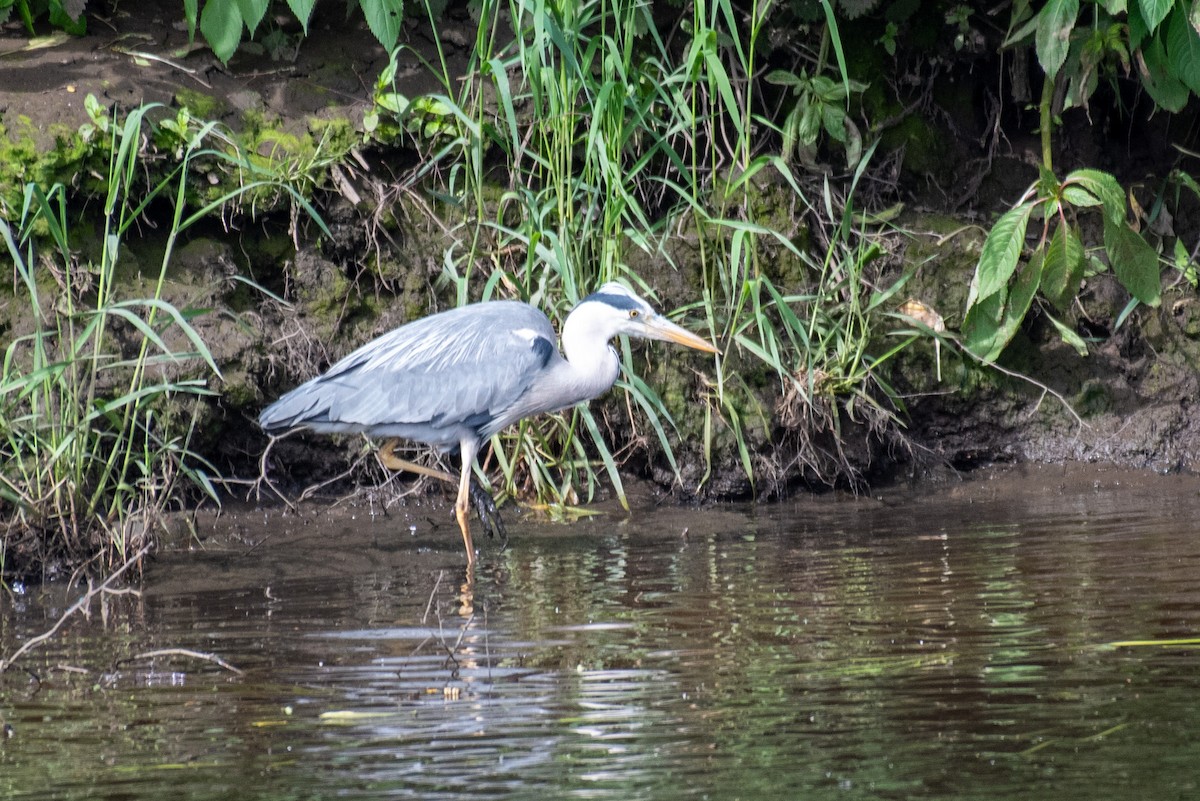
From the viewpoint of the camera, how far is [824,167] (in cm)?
786

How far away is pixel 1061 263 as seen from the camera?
7062mm

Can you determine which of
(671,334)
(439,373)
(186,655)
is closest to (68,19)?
(439,373)

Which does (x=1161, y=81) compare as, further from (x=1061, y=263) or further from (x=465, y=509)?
(x=465, y=509)

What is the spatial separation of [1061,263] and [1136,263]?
392mm

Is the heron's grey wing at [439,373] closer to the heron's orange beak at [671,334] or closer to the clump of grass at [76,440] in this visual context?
the heron's orange beak at [671,334]

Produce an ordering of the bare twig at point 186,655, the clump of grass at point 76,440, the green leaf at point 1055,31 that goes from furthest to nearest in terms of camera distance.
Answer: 1. the green leaf at point 1055,31
2. the clump of grass at point 76,440
3. the bare twig at point 186,655

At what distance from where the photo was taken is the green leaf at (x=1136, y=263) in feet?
23.5

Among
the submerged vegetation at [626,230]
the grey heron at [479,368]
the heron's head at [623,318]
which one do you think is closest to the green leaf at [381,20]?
the submerged vegetation at [626,230]

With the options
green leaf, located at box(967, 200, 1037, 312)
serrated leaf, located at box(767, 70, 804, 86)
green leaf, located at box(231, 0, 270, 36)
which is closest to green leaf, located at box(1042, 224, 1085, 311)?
green leaf, located at box(967, 200, 1037, 312)

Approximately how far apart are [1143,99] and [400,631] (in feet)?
19.2

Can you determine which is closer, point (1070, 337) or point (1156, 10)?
point (1156, 10)

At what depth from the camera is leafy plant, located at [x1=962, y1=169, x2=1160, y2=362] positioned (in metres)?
6.91

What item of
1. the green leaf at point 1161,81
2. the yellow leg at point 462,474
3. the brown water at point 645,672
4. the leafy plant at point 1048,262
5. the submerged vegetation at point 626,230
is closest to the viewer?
the brown water at point 645,672

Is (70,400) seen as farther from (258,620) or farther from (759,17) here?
(759,17)
